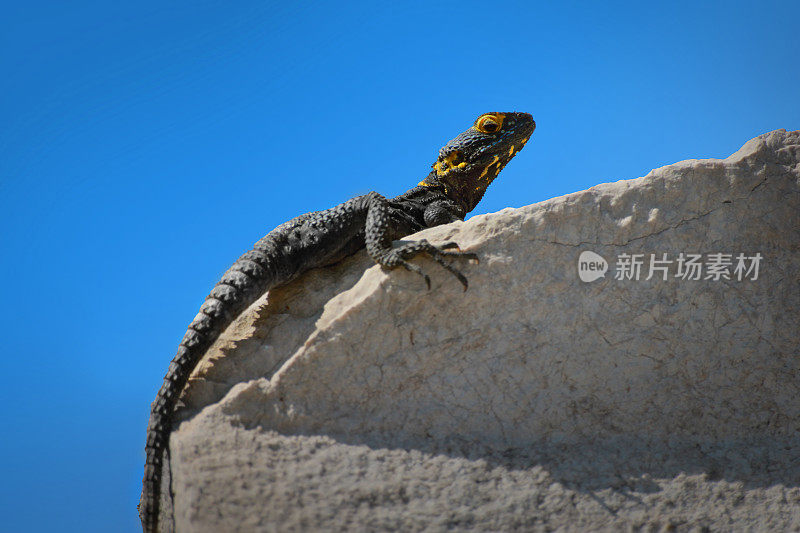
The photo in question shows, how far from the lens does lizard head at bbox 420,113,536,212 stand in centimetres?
570

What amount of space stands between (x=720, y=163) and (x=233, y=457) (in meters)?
4.11

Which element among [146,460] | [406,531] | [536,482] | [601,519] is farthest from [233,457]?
[601,519]

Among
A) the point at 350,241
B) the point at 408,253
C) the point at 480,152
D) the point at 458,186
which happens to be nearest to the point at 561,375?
the point at 408,253

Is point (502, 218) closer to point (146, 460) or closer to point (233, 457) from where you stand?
point (233, 457)

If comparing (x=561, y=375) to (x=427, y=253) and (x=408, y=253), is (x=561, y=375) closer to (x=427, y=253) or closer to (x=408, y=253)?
(x=427, y=253)

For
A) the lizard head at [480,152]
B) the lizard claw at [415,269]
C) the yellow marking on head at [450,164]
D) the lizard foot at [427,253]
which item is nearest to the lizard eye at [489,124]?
the lizard head at [480,152]

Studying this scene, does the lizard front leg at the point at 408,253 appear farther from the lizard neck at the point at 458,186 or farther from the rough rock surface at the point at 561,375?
the lizard neck at the point at 458,186

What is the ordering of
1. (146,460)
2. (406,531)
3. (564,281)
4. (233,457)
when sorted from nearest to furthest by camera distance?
(406,531)
(233,457)
(146,460)
(564,281)

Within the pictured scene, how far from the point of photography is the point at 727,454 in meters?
4.00

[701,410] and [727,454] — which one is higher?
[701,410]

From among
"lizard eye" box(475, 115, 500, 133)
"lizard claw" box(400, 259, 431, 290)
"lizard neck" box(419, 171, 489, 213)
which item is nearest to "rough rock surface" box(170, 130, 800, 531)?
"lizard claw" box(400, 259, 431, 290)

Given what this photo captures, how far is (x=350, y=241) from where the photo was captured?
16.4 feet

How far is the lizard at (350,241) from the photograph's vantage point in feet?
13.0

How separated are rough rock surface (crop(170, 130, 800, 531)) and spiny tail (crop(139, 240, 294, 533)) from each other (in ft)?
0.47
